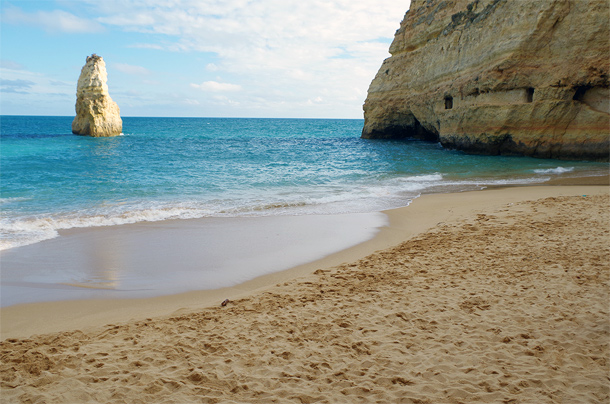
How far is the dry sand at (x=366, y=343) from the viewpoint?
10.1ft

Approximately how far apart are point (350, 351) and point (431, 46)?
28.5 metres

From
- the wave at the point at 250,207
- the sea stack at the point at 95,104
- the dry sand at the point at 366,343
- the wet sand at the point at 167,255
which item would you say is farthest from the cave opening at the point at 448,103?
the sea stack at the point at 95,104

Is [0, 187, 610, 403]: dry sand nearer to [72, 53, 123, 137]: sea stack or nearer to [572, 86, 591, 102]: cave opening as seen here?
[572, 86, 591, 102]: cave opening

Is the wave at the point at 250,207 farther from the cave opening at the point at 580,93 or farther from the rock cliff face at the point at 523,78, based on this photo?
the cave opening at the point at 580,93

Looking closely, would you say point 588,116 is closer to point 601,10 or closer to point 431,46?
point 601,10

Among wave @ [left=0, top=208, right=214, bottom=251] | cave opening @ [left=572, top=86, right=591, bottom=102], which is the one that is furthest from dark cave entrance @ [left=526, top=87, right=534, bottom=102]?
wave @ [left=0, top=208, right=214, bottom=251]

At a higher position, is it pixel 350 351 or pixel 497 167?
pixel 497 167

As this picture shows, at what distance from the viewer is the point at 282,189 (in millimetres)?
13695

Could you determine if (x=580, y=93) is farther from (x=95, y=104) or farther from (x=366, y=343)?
(x=95, y=104)

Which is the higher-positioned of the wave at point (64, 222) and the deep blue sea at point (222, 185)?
the deep blue sea at point (222, 185)

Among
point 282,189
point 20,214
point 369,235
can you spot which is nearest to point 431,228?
point 369,235

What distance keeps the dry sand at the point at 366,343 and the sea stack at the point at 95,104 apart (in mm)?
39352

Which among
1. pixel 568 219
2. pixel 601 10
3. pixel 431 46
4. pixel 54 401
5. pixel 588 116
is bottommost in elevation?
pixel 54 401

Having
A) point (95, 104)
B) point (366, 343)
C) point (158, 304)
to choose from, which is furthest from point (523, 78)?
point (95, 104)
